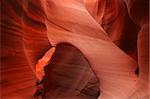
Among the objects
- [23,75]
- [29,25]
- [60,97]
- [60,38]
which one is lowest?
[60,97]

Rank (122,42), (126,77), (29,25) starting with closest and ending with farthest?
(29,25), (126,77), (122,42)

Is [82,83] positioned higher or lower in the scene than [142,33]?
lower

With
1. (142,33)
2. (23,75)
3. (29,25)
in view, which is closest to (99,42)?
(142,33)

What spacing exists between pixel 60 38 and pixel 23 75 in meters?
0.84

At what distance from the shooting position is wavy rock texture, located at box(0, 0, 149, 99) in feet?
5.94

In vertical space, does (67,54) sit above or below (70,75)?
above

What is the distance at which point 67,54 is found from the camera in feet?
8.89

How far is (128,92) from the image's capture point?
221cm

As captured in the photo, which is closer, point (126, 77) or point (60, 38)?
point (126, 77)

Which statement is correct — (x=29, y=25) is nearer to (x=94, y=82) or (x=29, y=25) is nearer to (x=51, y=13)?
(x=51, y=13)

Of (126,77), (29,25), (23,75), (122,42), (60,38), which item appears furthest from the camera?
(122,42)

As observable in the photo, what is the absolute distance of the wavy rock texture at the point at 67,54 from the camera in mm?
1812

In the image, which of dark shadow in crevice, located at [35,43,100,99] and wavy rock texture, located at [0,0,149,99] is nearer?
wavy rock texture, located at [0,0,149,99]

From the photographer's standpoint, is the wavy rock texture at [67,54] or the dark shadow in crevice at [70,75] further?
the dark shadow in crevice at [70,75]
